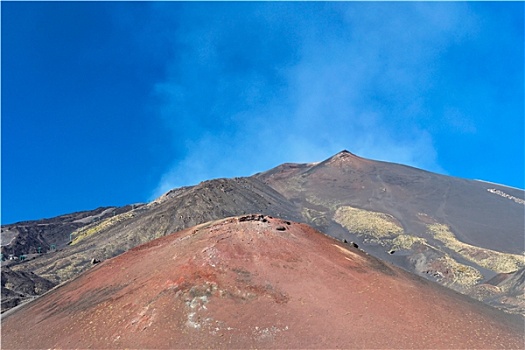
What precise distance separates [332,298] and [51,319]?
19.3 meters

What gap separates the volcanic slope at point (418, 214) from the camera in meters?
86.3

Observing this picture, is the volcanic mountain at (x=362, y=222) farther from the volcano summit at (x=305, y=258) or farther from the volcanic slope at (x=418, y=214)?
the volcano summit at (x=305, y=258)

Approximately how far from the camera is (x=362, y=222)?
351 ft

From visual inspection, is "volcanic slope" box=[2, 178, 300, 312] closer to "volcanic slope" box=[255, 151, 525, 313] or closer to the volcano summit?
the volcano summit

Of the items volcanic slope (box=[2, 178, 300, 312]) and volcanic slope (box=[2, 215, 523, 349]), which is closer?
volcanic slope (box=[2, 215, 523, 349])

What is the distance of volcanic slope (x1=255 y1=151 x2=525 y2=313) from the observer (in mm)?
86312

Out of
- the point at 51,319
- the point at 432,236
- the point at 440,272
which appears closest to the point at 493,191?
the point at 432,236

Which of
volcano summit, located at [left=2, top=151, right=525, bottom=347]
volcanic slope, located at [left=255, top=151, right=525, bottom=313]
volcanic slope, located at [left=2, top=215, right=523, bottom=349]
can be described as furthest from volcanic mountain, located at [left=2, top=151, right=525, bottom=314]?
volcanic slope, located at [left=2, top=215, right=523, bottom=349]

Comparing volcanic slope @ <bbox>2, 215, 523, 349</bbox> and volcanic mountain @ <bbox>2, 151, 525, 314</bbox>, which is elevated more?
volcanic mountain @ <bbox>2, 151, 525, 314</bbox>

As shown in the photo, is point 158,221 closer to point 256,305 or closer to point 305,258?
point 305,258

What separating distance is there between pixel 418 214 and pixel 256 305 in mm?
93191

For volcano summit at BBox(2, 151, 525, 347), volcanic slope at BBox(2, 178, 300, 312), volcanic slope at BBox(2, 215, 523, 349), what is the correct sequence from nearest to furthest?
volcanic slope at BBox(2, 215, 523, 349) < volcano summit at BBox(2, 151, 525, 347) < volcanic slope at BBox(2, 178, 300, 312)

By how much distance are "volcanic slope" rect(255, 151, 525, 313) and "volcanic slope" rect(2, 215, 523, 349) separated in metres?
32.9

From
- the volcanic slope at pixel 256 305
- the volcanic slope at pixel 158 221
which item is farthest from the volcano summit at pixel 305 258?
the volcanic slope at pixel 158 221
